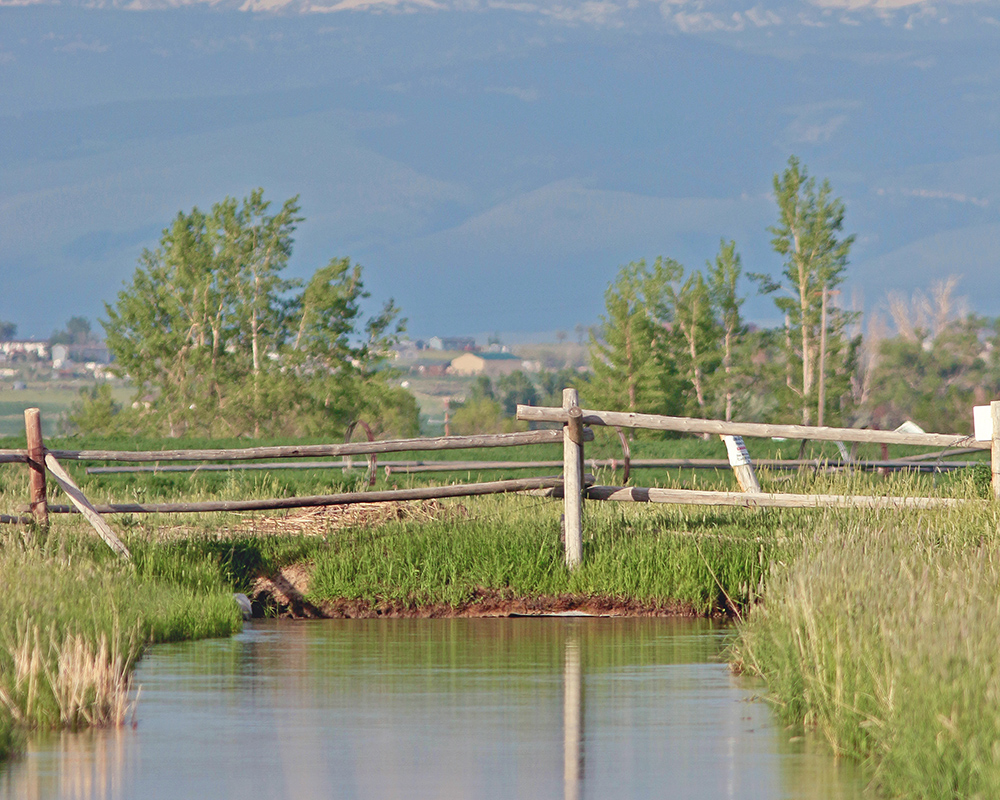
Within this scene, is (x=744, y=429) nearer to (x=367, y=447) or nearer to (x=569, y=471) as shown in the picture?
(x=569, y=471)

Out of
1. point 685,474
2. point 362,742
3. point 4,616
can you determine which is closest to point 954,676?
point 362,742

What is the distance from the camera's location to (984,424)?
1115 cm

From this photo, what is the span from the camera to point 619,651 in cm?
868

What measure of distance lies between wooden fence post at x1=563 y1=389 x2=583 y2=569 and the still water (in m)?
1.41

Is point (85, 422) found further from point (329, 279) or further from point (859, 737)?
point (859, 737)

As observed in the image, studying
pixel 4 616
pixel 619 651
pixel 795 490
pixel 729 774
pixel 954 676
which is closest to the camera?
pixel 954 676

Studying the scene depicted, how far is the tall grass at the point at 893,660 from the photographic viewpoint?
469cm

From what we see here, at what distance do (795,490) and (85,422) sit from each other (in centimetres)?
5521

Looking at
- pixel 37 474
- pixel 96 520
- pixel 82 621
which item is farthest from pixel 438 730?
pixel 37 474

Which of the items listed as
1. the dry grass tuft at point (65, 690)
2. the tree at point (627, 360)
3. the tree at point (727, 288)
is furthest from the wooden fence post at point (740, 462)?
the tree at point (727, 288)

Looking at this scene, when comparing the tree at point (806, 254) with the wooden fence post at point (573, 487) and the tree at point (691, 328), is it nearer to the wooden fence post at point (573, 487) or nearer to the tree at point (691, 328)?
the tree at point (691, 328)

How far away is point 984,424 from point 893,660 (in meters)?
6.20

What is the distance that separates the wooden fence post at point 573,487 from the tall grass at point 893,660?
7.53 feet

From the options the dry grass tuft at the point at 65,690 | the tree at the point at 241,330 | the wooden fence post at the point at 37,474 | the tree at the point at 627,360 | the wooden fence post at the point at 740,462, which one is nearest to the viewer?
the dry grass tuft at the point at 65,690
